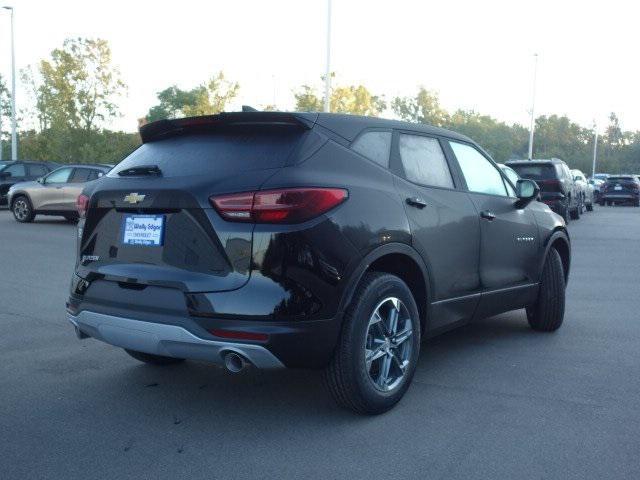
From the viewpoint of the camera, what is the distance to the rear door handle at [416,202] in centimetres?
430

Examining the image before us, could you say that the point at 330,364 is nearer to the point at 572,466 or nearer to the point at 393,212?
the point at 393,212

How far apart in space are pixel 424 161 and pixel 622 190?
1253 inches

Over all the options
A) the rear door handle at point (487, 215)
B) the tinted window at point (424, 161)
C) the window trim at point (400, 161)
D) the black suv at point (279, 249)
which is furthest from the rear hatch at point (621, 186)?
the black suv at point (279, 249)

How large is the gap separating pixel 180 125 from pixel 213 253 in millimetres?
1016

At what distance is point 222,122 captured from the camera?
4090mm

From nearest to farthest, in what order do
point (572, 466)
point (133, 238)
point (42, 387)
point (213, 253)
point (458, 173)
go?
1. point (572, 466)
2. point (213, 253)
3. point (133, 238)
4. point (42, 387)
5. point (458, 173)

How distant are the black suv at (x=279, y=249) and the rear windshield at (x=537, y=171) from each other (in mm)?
15394

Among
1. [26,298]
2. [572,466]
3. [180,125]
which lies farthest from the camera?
[26,298]

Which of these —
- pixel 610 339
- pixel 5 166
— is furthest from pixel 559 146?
pixel 610 339

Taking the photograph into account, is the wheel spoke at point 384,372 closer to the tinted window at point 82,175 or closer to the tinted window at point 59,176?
the tinted window at point 82,175

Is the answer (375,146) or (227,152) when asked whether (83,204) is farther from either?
(375,146)

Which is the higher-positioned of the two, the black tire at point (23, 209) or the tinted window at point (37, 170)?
the tinted window at point (37, 170)

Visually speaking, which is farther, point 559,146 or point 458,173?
point 559,146

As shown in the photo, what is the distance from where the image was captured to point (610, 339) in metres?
5.97
